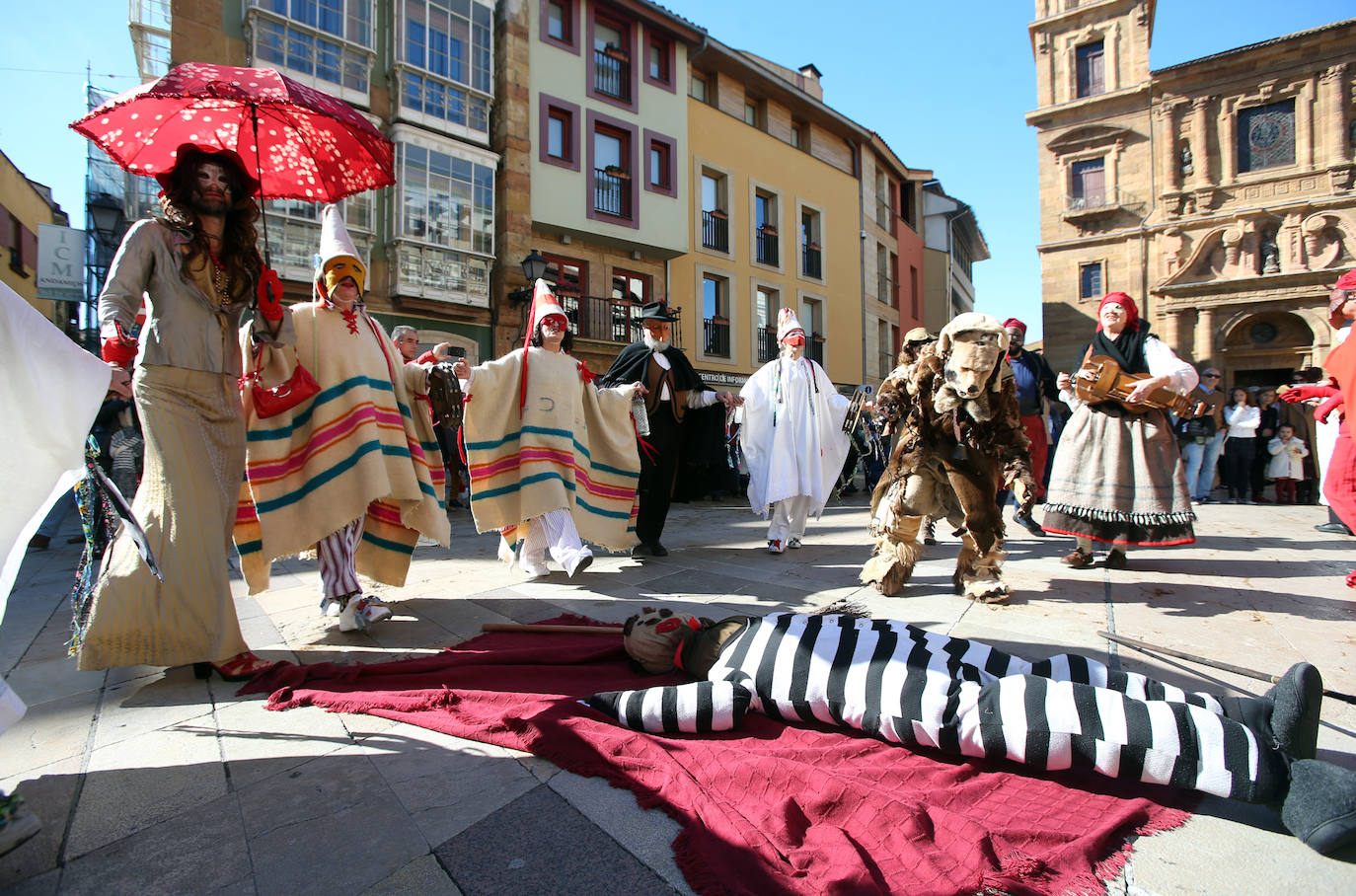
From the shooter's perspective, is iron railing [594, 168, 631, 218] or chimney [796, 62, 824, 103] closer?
iron railing [594, 168, 631, 218]

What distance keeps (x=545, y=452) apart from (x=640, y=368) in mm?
1445

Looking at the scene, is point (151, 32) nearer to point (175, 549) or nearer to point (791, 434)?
point (791, 434)

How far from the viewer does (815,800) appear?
1608 millimetres

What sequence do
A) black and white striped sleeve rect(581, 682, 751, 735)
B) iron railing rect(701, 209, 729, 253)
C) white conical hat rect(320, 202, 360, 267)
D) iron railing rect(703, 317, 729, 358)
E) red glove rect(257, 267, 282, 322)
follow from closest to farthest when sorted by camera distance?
A: black and white striped sleeve rect(581, 682, 751, 735)
red glove rect(257, 267, 282, 322)
white conical hat rect(320, 202, 360, 267)
iron railing rect(701, 209, 729, 253)
iron railing rect(703, 317, 729, 358)

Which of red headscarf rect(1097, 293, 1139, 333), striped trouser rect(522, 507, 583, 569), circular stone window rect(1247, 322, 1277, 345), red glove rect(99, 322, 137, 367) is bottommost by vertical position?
striped trouser rect(522, 507, 583, 569)

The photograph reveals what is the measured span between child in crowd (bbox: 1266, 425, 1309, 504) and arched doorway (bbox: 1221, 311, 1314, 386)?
16381 mm

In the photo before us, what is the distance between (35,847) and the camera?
1.50 meters

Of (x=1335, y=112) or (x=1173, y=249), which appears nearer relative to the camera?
(x=1335, y=112)

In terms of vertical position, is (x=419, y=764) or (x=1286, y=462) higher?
(x=1286, y=462)

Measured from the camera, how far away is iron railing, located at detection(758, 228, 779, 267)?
21125 millimetres

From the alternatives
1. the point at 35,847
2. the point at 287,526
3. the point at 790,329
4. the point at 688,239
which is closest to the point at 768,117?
the point at 688,239

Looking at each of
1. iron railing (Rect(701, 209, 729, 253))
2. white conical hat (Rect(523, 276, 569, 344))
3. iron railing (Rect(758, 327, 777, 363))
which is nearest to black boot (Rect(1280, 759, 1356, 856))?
white conical hat (Rect(523, 276, 569, 344))

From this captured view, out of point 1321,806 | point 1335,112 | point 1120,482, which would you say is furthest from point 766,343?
point 1335,112

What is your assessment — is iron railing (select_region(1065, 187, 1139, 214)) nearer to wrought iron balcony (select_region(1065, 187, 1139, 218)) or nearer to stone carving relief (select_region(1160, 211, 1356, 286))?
wrought iron balcony (select_region(1065, 187, 1139, 218))
